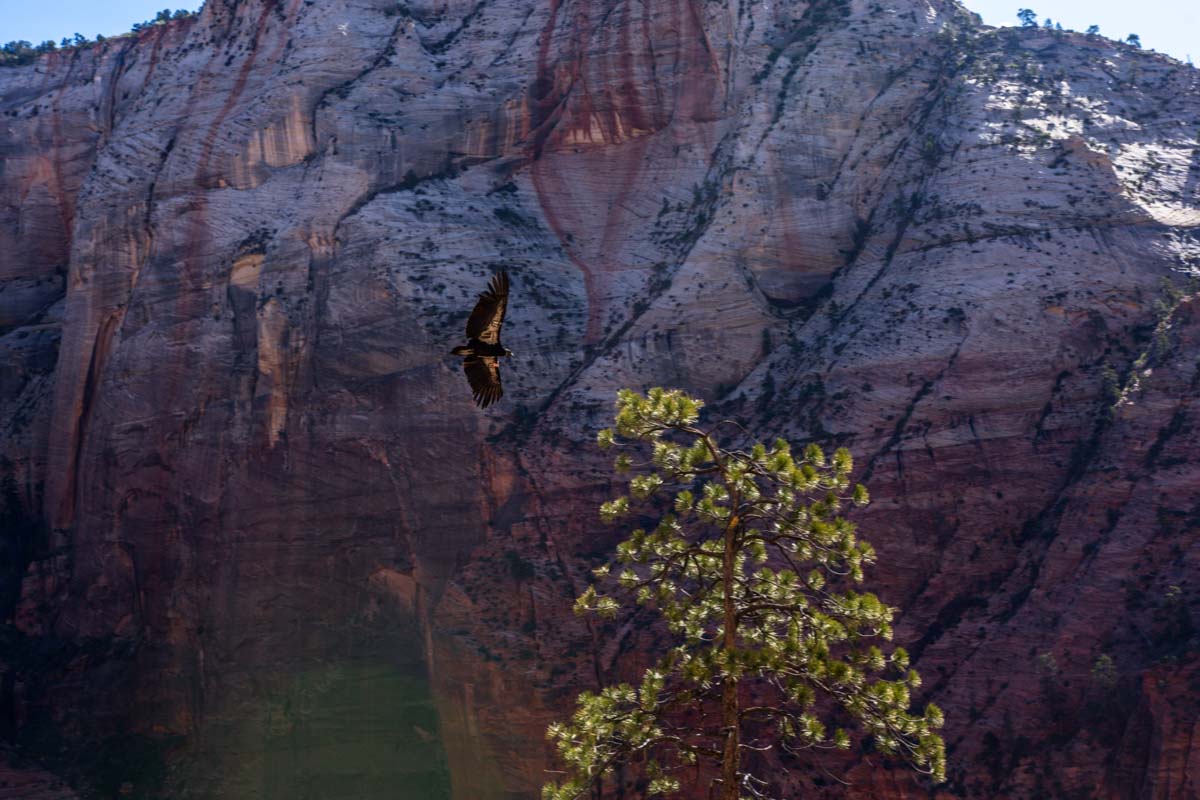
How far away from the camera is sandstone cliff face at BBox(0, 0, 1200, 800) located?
33875mm

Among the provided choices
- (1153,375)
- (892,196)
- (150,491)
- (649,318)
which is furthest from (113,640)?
(1153,375)

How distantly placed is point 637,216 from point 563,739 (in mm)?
31546

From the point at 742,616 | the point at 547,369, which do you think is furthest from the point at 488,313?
the point at 547,369

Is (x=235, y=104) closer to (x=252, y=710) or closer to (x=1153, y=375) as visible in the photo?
(x=252, y=710)

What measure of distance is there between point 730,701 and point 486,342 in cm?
566

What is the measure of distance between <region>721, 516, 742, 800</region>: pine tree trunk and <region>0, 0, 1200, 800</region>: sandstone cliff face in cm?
1563

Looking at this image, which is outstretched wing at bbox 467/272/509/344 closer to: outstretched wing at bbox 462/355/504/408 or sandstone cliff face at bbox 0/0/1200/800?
outstretched wing at bbox 462/355/504/408

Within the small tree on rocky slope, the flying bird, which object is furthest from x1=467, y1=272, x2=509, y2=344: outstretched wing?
the small tree on rocky slope

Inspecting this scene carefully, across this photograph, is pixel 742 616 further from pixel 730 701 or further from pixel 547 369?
pixel 547 369

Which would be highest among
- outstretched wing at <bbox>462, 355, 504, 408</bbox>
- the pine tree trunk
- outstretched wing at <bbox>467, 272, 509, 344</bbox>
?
outstretched wing at <bbox>467, 272, 509, 344</bbox>

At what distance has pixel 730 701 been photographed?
1599 cm

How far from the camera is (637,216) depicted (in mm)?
45938

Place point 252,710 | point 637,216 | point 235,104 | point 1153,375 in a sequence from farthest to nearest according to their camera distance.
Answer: point 235,104 < point 637,216 < point 252,710 < point 1153,375

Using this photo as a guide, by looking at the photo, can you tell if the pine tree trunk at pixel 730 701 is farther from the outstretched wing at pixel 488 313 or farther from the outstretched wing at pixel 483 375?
the outstretched wing at pixel 488 313
